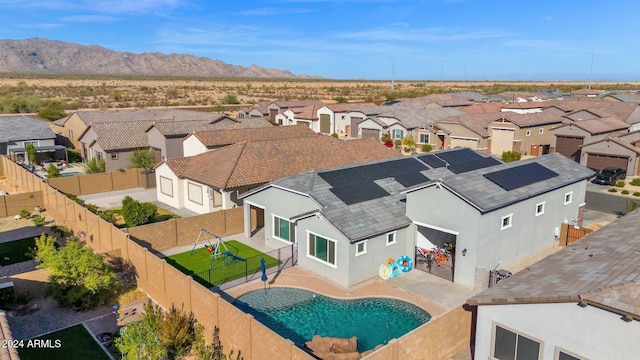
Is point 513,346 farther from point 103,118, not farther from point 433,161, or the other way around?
point 103,118

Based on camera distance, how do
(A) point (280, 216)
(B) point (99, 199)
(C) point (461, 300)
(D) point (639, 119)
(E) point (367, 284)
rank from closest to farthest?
(C) point (461, 300)
(E) point (367, 284)
(A) point (280, 216)
(B) point (99, 199)
(D) point (639, 119)

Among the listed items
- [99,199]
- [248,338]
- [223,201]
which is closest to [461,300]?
[248,338]

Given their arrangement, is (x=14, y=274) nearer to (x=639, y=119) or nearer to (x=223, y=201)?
(x=223, y=201)

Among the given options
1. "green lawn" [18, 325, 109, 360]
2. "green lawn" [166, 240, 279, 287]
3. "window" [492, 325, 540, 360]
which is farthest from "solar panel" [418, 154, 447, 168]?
"green lawn" [18, 325, 109, 360]

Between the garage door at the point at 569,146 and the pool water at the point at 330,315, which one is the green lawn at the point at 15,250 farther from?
the garage door at the point at 569,146

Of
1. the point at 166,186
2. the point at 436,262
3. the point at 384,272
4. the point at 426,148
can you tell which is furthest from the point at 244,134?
the point at 436,262

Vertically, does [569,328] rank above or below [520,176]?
below

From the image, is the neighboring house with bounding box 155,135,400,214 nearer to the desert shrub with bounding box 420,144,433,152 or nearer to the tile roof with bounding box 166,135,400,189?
the tile roof with bounding box 166,135,400,189
